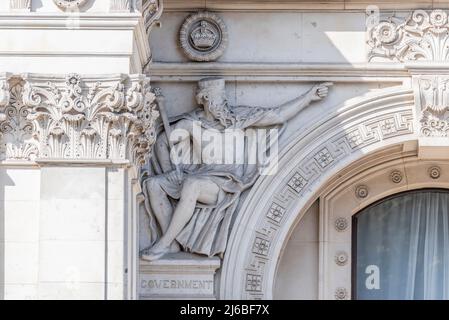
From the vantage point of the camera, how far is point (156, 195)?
2270 centimetres

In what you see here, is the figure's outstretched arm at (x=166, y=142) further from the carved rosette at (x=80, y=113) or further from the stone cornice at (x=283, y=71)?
the carved rosette at (x=80, y=113)

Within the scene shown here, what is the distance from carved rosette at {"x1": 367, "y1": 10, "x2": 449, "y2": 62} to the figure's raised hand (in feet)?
1.86

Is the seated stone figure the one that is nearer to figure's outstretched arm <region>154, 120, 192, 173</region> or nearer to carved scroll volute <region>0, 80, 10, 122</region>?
figure's outstretched arm <region>154, 120, 192, 173</region>

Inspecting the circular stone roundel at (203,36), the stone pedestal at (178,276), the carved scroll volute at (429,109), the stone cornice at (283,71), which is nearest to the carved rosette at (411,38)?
the stone cornice at (283,71)

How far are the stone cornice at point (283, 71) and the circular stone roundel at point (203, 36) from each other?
0.44 ft

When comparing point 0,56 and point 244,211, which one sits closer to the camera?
point 0,56

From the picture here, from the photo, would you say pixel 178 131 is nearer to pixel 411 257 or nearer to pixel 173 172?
pixel 173 172

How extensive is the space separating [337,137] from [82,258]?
3684mm

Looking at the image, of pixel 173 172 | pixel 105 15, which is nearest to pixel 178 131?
pixel 173 172

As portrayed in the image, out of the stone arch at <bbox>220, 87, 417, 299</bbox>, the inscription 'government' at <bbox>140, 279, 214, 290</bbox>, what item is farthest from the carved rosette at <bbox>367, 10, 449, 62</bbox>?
the inscription 'government' at <bbox>140, 279, 214, 290</bbox>

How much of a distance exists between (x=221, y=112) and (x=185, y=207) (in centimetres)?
109

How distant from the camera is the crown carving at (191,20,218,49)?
23094 millimetres

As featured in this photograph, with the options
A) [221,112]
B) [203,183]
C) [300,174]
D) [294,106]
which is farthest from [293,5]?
[203,183]

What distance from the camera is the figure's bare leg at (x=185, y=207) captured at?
22.6 m
